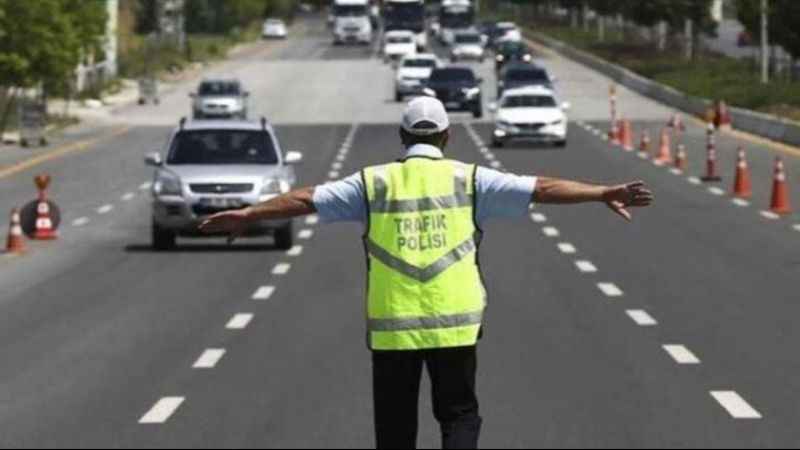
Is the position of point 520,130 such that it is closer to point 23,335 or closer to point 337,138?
point 337,138

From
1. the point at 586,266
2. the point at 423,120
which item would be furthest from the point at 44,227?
the point at 423,120

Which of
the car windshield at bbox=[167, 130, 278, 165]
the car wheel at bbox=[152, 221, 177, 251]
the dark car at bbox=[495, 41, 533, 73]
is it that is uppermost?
the car windshield at bbox=[167, 130, 278, 165]

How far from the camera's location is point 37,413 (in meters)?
16.2

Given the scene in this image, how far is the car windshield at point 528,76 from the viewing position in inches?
3063

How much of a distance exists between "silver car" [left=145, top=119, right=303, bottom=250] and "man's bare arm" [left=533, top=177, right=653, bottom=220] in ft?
72.8

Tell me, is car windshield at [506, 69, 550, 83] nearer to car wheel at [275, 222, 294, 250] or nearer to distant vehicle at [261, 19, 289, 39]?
car wheel at [275, 222, 294, 250]

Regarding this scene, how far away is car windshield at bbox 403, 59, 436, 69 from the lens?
90.1 m

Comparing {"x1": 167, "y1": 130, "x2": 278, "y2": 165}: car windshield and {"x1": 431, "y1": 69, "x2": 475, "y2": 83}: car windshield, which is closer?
{"x1": 167, "y1": 130, "x2": 278, "y2": 165}: car windshield

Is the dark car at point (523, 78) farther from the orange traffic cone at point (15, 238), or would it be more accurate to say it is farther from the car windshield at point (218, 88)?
the orange traffic cone at point (15, 238)

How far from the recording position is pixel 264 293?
25.7 meters

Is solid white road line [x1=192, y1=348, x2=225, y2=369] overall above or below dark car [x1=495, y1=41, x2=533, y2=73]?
above

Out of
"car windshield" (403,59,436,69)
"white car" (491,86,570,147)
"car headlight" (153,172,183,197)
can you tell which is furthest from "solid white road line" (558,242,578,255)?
"car windshield" (403,59,436,69)

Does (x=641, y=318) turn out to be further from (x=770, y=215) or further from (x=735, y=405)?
(x=770, y=215)

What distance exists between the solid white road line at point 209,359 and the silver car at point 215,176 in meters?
10.2
